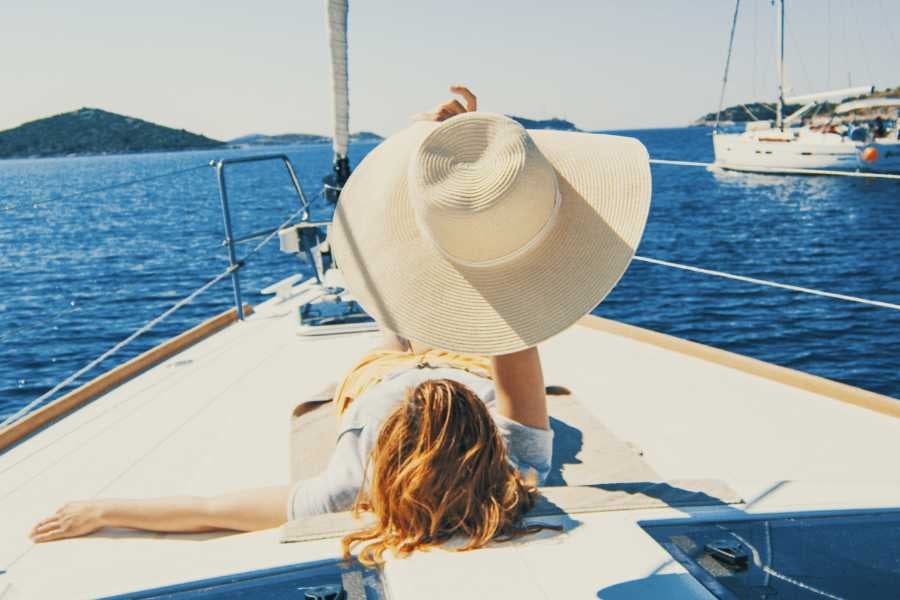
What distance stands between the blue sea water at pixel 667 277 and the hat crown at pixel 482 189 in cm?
162

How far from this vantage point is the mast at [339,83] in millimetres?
2074

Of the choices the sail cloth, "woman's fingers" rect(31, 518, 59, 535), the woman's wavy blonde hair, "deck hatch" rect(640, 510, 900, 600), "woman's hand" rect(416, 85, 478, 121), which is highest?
the sail cloth

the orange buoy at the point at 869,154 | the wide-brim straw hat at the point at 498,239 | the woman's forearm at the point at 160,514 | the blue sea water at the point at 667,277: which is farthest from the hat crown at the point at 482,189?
the orange buoy at the point at 869,154

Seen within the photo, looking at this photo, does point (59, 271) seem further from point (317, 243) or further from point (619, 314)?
point (317, 243)

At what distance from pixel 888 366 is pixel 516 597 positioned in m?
9.70

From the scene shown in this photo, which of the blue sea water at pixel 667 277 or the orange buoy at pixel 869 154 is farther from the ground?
the orange buoy at pixel 869 154

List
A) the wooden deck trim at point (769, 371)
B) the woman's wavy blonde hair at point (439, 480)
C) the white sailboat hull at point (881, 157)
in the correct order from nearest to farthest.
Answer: the woman's wavy blonde hair at point (439, 480) → the wooden deck trim at point (769, 371) → the white sailboat hull at point (881, 157)

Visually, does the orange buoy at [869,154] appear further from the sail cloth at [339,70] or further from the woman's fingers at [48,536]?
the woman's fingers at [48,536]

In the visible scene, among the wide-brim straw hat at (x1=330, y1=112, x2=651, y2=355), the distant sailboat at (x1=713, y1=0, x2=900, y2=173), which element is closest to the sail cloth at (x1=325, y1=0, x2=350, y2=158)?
the wide-brim straw hat at (x1=330, y1=112, x2=651, y2=355)

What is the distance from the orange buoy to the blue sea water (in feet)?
5.06

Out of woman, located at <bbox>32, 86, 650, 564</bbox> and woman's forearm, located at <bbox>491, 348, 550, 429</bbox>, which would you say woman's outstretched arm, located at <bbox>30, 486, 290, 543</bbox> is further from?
woman's forearm, located at <bbox>491, 348, 550, 429</bbox>

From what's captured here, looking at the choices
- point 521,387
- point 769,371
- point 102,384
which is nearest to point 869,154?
point 769,371

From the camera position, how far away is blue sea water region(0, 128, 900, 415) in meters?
9.94

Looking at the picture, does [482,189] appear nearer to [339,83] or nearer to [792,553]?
[792,553]
